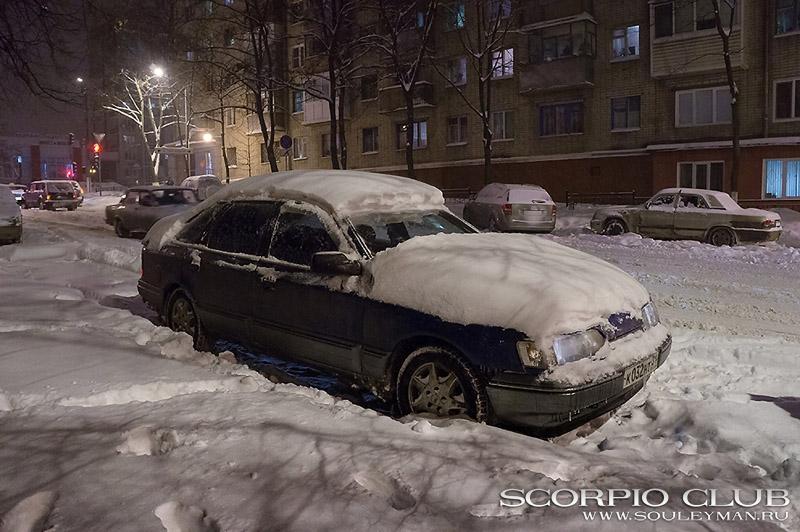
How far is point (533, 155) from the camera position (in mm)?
30562

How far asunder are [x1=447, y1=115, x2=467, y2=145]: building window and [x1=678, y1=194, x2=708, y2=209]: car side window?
18067 mm

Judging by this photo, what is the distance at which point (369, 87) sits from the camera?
36.8 metres

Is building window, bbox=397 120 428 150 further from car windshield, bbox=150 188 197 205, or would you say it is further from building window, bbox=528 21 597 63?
car windshield, bbox=150 188 197 205

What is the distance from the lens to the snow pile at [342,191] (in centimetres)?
499

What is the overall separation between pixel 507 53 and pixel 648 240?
62.5 ft

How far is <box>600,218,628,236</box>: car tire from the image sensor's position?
55.9ft

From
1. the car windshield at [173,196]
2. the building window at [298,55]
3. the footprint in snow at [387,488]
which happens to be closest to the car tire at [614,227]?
the car windshield at [173,196]

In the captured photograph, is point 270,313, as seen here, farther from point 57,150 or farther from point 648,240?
point 57,150

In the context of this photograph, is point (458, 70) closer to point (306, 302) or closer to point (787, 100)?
point (787, 100)

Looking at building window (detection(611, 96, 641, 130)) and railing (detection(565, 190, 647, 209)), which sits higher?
building window (detection(611, 96, 641, 130))

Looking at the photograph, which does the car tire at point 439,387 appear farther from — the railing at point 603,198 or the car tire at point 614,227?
the railing at point 603,198

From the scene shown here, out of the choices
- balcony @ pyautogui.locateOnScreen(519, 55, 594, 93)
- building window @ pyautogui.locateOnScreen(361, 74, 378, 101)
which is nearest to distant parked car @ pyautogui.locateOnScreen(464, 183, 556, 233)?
balcony @ pyautogui.locateOnScreen(519, 55, 594, 93)

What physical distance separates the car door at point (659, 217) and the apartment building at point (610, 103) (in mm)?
10786

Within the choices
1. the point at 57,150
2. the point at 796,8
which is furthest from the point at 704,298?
the point at 57,150
